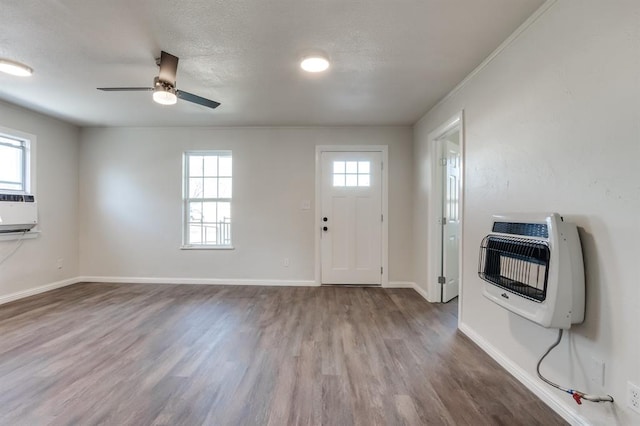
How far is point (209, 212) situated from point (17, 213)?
2181mm

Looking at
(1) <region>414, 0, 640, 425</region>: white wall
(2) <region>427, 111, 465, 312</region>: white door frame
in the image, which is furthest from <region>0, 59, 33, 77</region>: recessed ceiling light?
(2) <region>427, 111, 465, 312</region>: white door frame

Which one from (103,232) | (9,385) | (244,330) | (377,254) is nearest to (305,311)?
(244,330)

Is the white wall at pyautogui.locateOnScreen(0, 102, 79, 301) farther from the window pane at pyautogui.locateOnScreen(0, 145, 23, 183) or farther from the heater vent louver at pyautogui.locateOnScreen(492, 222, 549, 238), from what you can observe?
the heater vent louver at pyautogui.locateOnScreen(492, 222, 549, 238)

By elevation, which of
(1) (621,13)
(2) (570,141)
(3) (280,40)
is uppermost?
(3) (280,40)

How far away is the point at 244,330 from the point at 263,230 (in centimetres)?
180

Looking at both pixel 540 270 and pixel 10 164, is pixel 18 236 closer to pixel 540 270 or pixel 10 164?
pixel 10 164

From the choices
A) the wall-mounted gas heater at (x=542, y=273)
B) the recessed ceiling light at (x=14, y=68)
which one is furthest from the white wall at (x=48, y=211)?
the wall-mounted gas heater at (x=542, y=273)

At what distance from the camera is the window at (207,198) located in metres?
4.32

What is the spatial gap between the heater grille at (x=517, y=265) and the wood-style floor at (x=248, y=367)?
0.68 metres

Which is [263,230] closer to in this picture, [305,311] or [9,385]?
[305,311]

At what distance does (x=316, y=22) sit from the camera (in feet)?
6.05

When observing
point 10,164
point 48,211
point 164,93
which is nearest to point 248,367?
point 164,93

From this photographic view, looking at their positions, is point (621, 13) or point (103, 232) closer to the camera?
→ point (621, 13)

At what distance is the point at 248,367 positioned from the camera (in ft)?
6.57
